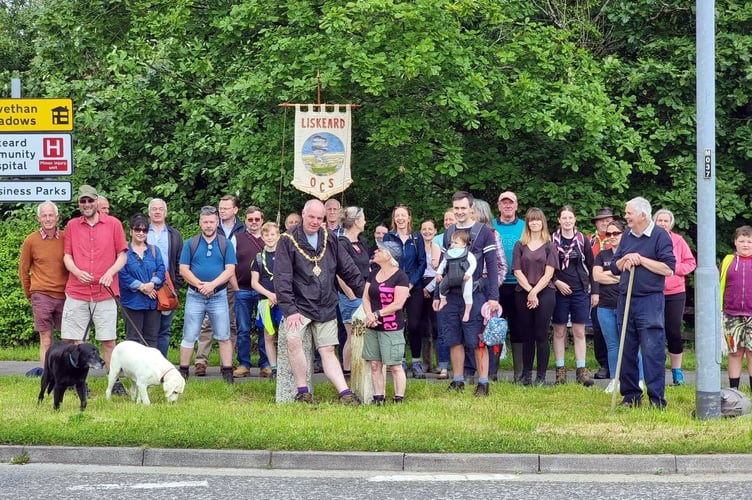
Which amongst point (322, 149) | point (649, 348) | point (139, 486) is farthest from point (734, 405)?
point (322, 149)

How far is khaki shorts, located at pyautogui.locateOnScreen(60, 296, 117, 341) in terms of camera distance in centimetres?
1142

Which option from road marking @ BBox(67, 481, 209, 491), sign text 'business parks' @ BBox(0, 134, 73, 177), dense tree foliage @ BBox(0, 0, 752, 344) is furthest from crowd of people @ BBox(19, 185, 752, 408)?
road marking @ BBox(67, 481, 209, 491)

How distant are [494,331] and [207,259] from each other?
331 centimetres

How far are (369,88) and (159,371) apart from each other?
4.58m

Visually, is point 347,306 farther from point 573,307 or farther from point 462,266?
point 573,307

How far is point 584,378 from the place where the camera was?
11.8 m

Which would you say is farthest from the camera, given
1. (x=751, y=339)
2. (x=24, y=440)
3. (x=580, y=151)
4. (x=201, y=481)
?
(x=580, y=151)

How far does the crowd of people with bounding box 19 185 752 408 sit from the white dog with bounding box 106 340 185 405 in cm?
86

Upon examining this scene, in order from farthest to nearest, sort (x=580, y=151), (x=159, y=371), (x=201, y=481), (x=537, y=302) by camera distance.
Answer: (x=580, y=151)
(x=537, y=302)
(x=159, y=371)
(x=201, y=481)

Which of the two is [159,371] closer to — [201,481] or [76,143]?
[201,481]

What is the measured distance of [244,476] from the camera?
789 centimetres

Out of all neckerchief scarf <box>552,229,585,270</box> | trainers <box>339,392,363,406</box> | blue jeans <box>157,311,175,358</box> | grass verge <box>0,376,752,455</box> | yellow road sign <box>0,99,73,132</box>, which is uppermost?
yellow road sign <box>0,99,73,132</box>

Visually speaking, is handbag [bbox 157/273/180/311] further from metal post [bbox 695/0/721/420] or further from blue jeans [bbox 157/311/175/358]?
metal post [bbox 695/0/721/420]

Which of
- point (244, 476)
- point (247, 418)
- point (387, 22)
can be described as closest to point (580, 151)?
point (387, 22)
